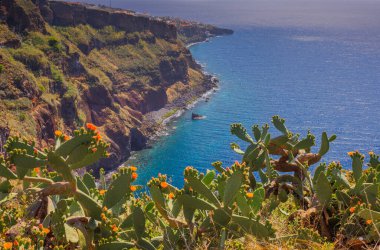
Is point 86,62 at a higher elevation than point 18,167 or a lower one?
lower

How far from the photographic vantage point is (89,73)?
102188 mm

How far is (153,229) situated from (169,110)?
116 metres

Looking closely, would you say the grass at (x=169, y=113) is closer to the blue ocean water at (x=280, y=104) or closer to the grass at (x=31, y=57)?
the blue ocean water at (x=280, y=104)

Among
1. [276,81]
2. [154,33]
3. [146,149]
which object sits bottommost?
[146,149]

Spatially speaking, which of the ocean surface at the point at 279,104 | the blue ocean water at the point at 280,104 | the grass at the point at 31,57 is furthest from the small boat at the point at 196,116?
the grass at the point at 31,57

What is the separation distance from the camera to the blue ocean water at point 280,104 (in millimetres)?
89000

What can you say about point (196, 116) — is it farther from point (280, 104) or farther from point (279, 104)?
point (280, 104)

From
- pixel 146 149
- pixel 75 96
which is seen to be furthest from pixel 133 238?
pixel 146 149

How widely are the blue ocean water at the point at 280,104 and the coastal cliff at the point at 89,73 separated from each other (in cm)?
906

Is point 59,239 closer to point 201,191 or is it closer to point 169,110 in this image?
point 201,191

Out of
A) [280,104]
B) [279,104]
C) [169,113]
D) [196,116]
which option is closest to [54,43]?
[169,113]

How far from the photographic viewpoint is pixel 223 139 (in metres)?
98.1

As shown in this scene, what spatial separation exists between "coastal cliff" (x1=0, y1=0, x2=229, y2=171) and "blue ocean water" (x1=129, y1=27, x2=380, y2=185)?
9061mm

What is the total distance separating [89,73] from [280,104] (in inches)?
1988
